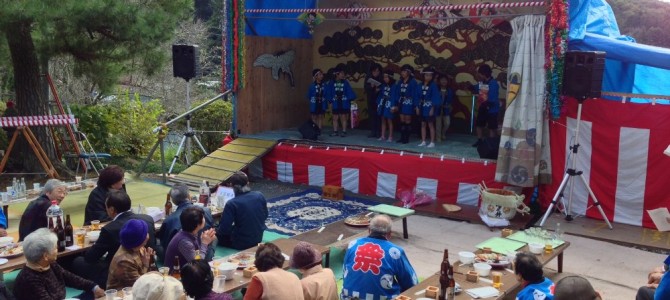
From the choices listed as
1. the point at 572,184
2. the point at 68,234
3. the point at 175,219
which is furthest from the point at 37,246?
the point at 572,184

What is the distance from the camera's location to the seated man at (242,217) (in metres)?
6.56

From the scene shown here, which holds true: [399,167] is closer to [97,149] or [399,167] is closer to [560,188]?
[560,188]

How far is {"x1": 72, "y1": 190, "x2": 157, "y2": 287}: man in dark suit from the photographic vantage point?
512 cm

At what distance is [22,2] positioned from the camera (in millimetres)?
8836

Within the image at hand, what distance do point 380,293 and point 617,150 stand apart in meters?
5.51

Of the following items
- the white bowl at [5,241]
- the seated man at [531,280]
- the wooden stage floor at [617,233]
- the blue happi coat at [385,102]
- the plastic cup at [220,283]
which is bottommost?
the wooden stage floor at [617,233]

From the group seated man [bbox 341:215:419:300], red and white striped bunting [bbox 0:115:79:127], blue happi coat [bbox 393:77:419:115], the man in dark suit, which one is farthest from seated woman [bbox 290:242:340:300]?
red and white striped bunting [bbox 0:115:79:127]

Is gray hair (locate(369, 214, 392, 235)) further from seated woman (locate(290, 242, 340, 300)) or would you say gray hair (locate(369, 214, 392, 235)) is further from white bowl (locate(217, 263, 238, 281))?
white bowl (locate(217, 263, 238, 281))

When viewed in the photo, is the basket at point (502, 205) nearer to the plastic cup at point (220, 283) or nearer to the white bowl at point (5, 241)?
the plastic cup at point (220, 283)

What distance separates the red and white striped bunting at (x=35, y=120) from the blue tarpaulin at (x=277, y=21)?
3771mm

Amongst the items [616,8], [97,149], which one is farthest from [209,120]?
[616,8]

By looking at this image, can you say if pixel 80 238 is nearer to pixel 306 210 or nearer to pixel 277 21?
pixel 306 210

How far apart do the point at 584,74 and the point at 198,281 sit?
6361mm

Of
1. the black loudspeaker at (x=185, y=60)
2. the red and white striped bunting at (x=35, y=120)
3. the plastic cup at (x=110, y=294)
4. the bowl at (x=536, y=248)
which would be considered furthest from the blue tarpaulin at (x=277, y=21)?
the plastic cup at (x=110, y=294)
